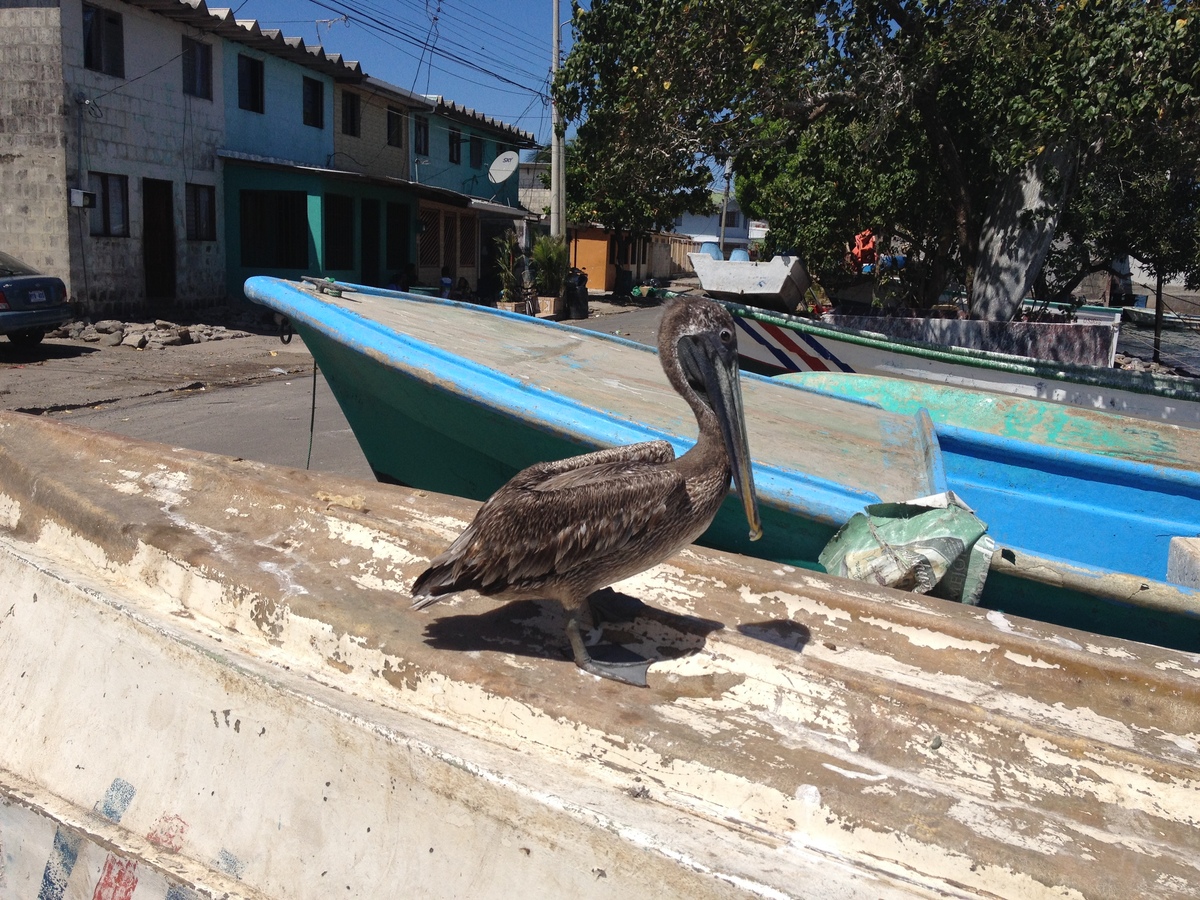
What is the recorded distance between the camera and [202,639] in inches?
103

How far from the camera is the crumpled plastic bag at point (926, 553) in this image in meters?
3.24

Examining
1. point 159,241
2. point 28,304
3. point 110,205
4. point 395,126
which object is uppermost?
point 395,126

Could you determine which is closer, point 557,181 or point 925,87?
point 925,87

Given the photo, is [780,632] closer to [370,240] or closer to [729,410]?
[729,410]

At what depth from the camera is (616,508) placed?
7.31ft

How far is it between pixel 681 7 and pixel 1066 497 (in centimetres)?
513

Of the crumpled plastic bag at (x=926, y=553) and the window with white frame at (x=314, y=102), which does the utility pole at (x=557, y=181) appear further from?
the crumpled plastic bag at (x=926, y=553)

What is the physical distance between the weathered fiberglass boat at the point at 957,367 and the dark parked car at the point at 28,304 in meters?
8.95

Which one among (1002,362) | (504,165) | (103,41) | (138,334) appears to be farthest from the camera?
(504,165)

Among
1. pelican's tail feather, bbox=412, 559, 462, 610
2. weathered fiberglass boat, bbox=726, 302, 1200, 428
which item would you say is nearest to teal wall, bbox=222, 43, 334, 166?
weathered fiberglass boat, bbox=726, 302, 1200, 428

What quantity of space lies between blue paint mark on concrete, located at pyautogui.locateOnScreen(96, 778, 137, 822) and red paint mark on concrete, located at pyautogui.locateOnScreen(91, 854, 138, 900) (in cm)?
15

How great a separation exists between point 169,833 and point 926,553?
2.48 meters

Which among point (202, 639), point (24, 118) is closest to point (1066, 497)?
point (202, 639)

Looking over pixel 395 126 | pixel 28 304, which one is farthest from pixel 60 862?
pixel 395 126
